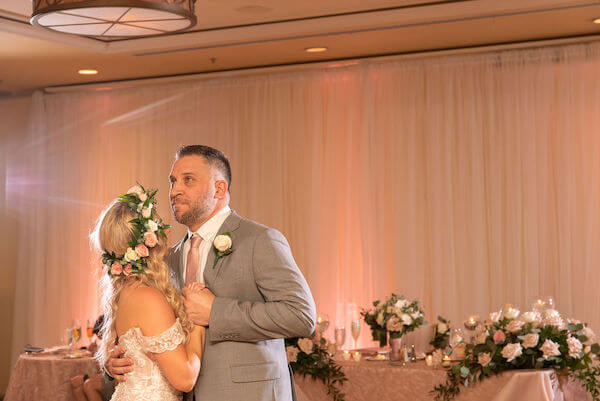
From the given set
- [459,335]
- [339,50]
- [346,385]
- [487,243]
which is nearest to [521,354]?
[459,335]

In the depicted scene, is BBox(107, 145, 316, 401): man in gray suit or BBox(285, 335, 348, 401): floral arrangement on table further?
BBox(285, 335, 348, 401): floral arrangement on table

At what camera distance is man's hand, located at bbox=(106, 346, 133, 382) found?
10.0 ft

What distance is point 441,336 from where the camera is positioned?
5.52 m

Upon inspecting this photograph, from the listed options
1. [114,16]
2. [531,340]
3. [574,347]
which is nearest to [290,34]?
[114,16]

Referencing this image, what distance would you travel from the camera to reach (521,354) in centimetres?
476

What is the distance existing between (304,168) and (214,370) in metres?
4.93

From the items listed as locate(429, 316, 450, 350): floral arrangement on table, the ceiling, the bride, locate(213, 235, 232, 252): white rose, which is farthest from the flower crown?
the ceiling

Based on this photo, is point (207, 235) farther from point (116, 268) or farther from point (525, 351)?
point (525, 351)

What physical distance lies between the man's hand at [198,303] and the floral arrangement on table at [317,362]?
2.31 meters

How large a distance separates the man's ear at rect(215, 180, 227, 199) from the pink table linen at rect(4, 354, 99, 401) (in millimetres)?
3336

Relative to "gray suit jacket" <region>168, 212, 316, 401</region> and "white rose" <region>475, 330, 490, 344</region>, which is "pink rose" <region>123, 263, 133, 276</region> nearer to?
"gray suit jacket" <region>168, 212, 316, 401</region>

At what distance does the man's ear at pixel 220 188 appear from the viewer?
3149mm

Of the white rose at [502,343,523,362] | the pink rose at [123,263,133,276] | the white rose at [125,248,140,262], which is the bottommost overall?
the white rose at [502,343,523,362]

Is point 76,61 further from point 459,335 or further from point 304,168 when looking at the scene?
point 459,335
